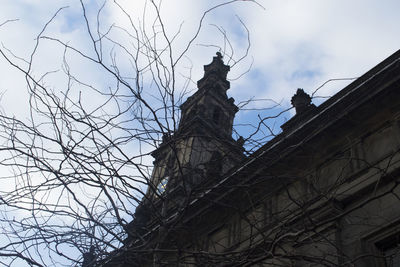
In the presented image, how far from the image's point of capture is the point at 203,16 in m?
6.37

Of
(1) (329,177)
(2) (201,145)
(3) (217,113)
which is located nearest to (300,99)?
(1) (329,177)

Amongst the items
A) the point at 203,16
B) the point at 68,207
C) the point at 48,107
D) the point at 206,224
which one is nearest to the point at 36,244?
the point at 68,207

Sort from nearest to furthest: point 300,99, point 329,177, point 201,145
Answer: point 201,145 → point 329,177 → point 300,99

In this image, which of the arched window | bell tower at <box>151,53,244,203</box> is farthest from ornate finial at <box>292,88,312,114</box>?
the arched window

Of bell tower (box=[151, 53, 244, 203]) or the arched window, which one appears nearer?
bell tower (box=[151, 53, 244, 203])

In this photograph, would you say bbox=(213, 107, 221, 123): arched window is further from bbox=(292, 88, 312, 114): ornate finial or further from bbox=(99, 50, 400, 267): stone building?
bbox=(99, 50, 400, 267): stone building

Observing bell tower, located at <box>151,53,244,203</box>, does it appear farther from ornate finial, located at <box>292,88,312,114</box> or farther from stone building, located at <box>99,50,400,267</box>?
ornate finial, located at <box>292,88,312,114</box>

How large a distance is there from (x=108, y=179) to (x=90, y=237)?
2.63 ft

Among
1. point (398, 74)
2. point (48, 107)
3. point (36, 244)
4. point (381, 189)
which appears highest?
point (398, 74)

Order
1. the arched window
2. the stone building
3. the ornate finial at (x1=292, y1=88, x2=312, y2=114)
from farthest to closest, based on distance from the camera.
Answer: the arched window
the ornate finial at (x1=292, y1=88, x2=312, y2=114)
the stone building

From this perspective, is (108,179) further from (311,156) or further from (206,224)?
(206,224)

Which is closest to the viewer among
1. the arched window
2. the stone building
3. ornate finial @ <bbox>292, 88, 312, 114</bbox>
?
the stone building

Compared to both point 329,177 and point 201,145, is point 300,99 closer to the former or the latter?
point 329,177

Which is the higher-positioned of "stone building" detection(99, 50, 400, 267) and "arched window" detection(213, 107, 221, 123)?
"arched window" detection(213, 107, 221, 123)
